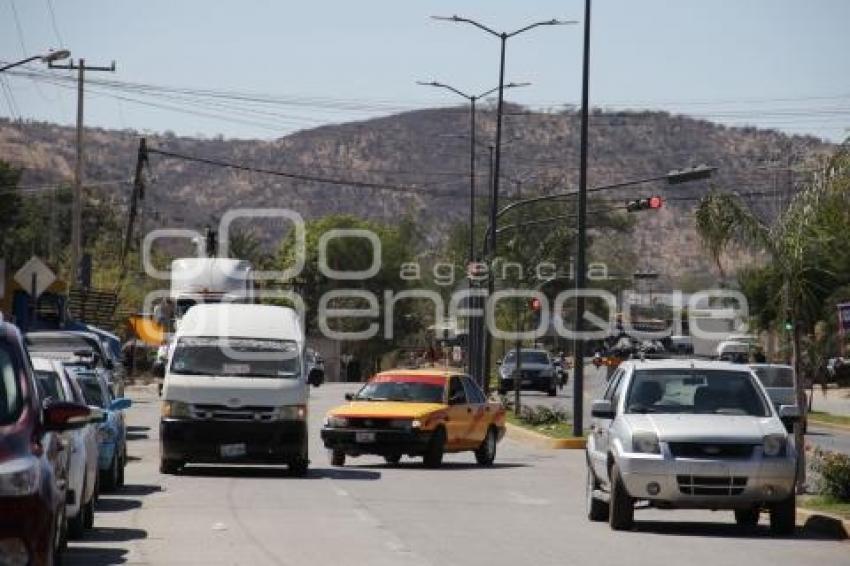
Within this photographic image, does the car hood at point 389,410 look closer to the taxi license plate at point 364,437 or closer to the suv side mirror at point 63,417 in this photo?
the taxi license plate at point 364,437

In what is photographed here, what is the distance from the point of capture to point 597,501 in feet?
72.4

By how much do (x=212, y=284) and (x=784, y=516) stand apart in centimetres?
3756

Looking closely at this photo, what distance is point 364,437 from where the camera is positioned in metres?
32.0

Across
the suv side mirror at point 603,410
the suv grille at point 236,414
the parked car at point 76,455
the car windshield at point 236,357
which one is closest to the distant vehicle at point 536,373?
the car windshield at point 236,357

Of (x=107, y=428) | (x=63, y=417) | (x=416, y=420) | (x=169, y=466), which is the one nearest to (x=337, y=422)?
(x=416, y=420)

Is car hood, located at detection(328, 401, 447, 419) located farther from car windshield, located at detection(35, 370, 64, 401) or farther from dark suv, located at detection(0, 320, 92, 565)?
dark suv, located at detection(0, 320, 92, 565)

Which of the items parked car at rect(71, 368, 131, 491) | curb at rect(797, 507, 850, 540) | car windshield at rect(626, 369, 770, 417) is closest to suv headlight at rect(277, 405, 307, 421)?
parked car at rect(71, 368, 131, 491)

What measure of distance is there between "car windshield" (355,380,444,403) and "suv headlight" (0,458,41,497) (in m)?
21.6

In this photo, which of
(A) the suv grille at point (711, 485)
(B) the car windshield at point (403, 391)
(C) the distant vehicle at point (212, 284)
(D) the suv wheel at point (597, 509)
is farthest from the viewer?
(C) the distant vehicle at point (212, 284)

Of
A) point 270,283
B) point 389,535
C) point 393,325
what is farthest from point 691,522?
point 393,325

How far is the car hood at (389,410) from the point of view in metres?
32.1

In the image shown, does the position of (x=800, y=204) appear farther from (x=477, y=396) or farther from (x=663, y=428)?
(x=477, y=396)

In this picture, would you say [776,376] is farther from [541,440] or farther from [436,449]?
[436,449]

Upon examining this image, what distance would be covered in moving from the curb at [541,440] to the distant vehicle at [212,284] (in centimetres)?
1175
